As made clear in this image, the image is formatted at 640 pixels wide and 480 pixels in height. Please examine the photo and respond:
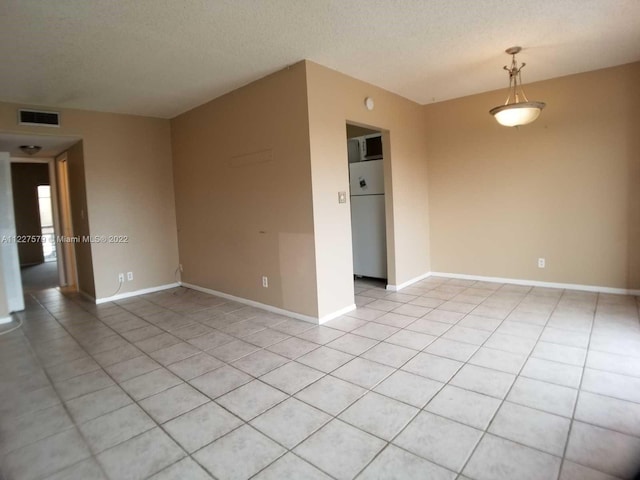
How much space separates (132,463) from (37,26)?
2867 mm

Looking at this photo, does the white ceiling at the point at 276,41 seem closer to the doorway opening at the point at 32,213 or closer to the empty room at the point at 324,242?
the empty room at the point at 324,242

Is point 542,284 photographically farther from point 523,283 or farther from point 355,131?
point 355,131

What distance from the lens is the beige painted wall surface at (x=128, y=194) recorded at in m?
4.69

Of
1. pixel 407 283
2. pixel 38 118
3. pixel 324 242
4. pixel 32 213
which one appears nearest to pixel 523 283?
pixel 407 283

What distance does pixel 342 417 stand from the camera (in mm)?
2047

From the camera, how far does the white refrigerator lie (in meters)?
4.98

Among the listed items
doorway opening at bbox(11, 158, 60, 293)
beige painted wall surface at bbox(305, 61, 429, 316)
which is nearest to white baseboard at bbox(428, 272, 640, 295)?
beige painted wall surface at bbox(305, 61, 429, 316)

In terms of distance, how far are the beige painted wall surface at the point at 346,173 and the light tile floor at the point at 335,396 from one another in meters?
0.59

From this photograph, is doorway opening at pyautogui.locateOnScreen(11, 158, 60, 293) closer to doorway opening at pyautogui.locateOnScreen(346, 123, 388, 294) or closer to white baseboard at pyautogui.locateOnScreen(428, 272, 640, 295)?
doorway opening at pyautogui.locateOnScreen(346, 123, 388, 294)

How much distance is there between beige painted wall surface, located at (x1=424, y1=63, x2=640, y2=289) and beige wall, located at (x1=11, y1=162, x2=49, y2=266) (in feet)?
29.9

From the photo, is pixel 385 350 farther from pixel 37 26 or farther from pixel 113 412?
pixel 37 26

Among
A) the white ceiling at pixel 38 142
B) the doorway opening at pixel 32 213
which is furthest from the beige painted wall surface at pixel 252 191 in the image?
the doorway opening at pixel 32 213

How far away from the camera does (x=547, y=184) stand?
4418mm

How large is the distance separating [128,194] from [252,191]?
82.6 inches
